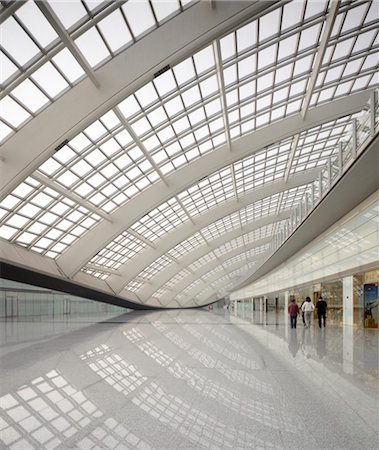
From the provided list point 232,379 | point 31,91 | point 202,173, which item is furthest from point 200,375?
point 202,173

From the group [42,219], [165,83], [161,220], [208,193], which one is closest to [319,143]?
[208,193]

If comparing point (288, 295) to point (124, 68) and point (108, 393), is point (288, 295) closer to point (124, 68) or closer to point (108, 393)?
point (124, 68)

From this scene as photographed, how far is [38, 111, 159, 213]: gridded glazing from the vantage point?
73.2 feet

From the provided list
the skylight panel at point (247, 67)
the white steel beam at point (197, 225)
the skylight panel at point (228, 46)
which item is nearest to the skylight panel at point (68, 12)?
the skylight panel at point (228, 46)

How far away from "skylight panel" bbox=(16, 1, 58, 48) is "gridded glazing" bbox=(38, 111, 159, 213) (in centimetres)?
611

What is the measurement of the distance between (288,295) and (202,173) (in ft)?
82.0

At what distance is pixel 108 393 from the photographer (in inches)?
287

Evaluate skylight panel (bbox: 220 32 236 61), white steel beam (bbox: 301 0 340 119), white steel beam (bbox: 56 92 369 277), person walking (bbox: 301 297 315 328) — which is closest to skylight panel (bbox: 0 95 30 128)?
skylight panel (bbox: 220 32 236 61)

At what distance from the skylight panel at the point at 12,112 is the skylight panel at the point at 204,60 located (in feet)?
23.8

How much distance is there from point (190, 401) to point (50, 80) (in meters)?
14.1

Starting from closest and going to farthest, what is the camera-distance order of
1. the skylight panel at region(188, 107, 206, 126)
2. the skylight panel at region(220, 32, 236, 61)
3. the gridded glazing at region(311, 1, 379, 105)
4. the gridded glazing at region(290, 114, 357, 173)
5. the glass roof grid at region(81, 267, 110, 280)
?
1. the gridded glazing at region(311, 1, 379, 105)
2. the skylight panel at region(220, 32, 236, 61)
3. the skylight panel at region(188, 107, 206, 126)
4. the gridded glazing at region(290, 114, 357, 173)
5. the glass roof grid at region(81, 267, 110, 280)

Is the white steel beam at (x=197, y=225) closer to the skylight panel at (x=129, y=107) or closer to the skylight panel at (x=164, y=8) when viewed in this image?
the skylight panel at (x=129, y=107)

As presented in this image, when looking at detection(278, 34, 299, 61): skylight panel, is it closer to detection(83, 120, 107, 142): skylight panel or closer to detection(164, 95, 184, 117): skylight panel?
detection(164, 95, 184, 117): skylight panel

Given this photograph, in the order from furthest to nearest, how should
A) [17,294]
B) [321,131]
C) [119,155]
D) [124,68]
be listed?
[17,294]
[321,131]
[119,155]
[124,68]
